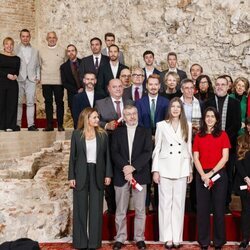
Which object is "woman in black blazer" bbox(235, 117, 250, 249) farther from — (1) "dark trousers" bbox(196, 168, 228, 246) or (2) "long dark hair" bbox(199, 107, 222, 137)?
(2) "long dark hair" bbox(199, 107, 222, 137)

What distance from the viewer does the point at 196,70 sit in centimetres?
762

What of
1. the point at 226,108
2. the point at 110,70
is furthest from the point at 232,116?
the point at 110,70

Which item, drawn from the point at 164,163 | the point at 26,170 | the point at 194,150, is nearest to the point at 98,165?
the point at 164,163

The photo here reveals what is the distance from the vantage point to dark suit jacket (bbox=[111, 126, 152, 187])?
5.84m

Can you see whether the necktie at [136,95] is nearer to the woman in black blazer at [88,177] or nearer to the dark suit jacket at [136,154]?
the dark suit jacket at [136,154]

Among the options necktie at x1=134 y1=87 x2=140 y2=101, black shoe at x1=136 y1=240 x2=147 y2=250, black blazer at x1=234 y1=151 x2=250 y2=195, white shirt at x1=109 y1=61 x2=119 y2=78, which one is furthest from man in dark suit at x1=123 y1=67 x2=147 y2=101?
black shoe at x1=136 y1=240 x2=147 y2=250

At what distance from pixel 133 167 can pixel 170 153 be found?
0.45 metres

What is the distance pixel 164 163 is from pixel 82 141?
0.96 m

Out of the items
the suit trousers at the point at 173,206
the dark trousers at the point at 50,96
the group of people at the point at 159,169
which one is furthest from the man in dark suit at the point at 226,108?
the dark trousers at the point at 50,96

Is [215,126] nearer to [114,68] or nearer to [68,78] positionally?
[114,68]

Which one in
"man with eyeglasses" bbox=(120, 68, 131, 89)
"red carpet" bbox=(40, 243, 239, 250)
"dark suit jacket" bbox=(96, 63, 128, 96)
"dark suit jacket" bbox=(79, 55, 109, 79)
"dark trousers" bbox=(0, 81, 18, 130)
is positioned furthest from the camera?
"dark trousers" bbox=(0, 81, 18, 130)

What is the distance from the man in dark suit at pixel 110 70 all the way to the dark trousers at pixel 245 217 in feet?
8.66

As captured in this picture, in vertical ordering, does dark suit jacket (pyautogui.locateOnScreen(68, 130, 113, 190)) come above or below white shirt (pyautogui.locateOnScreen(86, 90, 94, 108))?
below

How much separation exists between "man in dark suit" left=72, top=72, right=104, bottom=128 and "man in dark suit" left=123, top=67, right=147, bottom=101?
0.38 m
